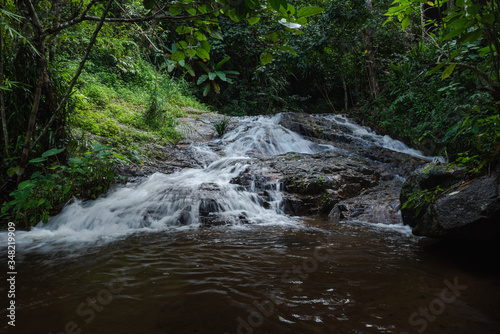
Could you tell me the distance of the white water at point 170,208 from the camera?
11.5 ft

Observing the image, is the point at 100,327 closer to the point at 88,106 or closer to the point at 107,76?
the point at 88,106

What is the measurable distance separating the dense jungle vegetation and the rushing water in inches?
37.6

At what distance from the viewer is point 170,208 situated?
4105 mm

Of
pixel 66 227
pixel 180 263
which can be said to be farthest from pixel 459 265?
pixel 66 227

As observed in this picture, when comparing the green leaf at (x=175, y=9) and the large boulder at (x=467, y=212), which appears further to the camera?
the large boulder at (x=467, y=212)

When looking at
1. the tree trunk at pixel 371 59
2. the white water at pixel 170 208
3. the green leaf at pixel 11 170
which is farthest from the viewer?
the tree trunk at pixel 371 59

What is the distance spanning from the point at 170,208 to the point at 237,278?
8.37ft

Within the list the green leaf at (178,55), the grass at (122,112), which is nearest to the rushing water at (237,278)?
the green leaf at (178,55)

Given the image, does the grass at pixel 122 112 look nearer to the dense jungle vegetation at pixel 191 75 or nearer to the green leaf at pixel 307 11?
the dense jungle vegetation at pixel 191 75

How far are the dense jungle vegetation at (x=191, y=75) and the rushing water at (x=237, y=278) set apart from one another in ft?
3.13

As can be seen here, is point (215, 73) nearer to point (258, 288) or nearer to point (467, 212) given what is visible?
point (258, 288)

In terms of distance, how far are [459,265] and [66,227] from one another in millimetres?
4619

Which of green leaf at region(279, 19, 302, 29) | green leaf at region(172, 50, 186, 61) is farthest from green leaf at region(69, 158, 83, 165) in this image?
green leaf at region(279, 19, 302, 29)

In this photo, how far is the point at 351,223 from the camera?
383 cm
